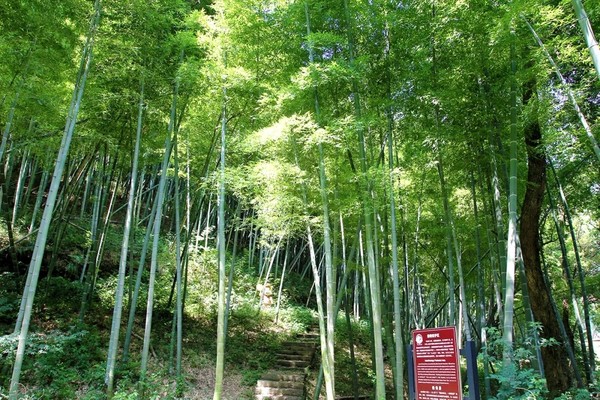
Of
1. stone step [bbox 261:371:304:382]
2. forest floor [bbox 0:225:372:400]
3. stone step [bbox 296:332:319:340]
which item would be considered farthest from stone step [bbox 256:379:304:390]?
stone step [bbox 296:332:319:340]

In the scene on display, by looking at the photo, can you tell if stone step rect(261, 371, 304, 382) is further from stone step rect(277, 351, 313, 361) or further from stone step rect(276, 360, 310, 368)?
stone step rect(277, 351, 313, 361)

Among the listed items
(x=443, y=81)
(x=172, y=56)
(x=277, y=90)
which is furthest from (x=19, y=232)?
(x=443, y=81)

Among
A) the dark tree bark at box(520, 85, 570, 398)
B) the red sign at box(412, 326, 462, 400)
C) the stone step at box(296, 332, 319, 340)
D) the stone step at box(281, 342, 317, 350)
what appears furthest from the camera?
the stone step at box(296, 332, 319, 340)

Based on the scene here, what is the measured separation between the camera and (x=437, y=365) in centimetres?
288

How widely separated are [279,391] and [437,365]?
15.0 ft

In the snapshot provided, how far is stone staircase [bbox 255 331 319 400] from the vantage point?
22.0 ft

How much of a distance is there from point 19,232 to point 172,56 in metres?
5.08

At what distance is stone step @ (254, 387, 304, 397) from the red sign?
4217mm

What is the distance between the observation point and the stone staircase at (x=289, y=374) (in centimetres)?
670

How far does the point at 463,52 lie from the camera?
425 cm

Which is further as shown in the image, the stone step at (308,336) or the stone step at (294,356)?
the stone step at (308,336)

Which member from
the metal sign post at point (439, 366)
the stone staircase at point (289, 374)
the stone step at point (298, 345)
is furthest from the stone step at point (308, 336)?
the metal sign post at point (439, 366)

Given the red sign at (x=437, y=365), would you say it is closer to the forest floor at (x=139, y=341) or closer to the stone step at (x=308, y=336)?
the forest floor at (x=139, y=341)

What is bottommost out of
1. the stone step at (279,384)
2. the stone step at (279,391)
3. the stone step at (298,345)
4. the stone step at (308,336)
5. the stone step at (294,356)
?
the stone step at (279,391)
